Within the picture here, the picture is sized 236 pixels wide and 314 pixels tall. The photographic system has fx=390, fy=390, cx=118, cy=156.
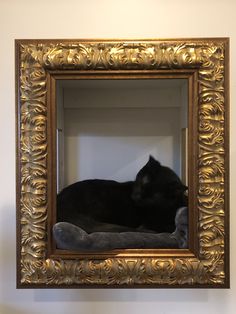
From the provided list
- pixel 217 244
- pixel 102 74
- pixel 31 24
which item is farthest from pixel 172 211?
pixel 31 24

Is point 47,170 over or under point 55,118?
under

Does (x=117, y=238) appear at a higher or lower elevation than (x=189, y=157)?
lower

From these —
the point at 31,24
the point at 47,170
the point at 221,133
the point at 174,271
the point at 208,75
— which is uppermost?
the point at 31,24

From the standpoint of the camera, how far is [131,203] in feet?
3.51

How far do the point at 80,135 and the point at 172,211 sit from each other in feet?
1.08

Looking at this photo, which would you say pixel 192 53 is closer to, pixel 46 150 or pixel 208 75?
pixel 208 75

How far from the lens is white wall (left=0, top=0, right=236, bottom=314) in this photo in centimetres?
112

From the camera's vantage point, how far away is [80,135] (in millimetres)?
1092

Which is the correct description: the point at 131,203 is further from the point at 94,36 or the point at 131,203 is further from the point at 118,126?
the point at 94,36

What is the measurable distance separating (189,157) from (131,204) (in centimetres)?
20

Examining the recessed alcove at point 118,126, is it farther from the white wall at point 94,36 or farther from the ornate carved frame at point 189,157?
the white wall at point 94,36

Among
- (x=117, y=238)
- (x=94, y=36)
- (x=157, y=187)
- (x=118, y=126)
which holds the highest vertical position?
(x=94, y=36)

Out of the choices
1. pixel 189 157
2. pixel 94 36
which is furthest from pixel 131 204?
pixel 94 36

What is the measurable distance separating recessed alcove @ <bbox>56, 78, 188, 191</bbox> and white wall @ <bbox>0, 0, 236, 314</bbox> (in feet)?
0.53
